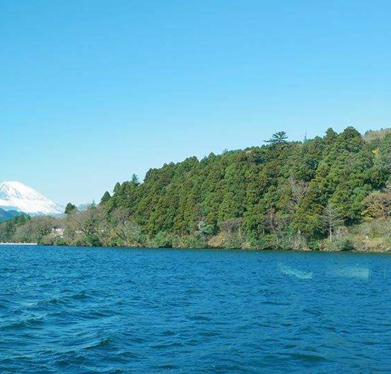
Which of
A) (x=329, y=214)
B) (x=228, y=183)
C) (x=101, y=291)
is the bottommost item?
(x=101, y=291)

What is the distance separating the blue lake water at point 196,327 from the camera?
16.3 m

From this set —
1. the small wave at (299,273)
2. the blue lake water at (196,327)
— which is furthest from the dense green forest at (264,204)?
the blue lake water at (196,327)

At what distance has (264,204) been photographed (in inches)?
4171

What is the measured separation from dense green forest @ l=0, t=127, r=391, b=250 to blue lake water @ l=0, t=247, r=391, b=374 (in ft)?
183

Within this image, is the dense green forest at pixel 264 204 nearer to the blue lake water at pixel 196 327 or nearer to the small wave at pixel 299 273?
the small wave at pixel 299 273

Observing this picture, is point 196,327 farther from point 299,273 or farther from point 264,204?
point 264,204

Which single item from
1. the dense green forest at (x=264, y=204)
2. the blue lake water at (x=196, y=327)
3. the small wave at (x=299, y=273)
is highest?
the dense green forest at (x=264, y=204)

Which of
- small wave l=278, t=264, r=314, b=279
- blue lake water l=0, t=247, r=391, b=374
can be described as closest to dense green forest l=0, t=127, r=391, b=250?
small wave l=278, t=264, r=314, b=279

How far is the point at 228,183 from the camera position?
11900 centimetres

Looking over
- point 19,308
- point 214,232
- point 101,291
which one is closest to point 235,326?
point 19,308

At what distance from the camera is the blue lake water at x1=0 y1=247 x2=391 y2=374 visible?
16297mm

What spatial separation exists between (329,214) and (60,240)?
3443 inches

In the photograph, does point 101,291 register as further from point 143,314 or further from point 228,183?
point 228,183

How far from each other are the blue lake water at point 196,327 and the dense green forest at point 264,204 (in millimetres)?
55663
